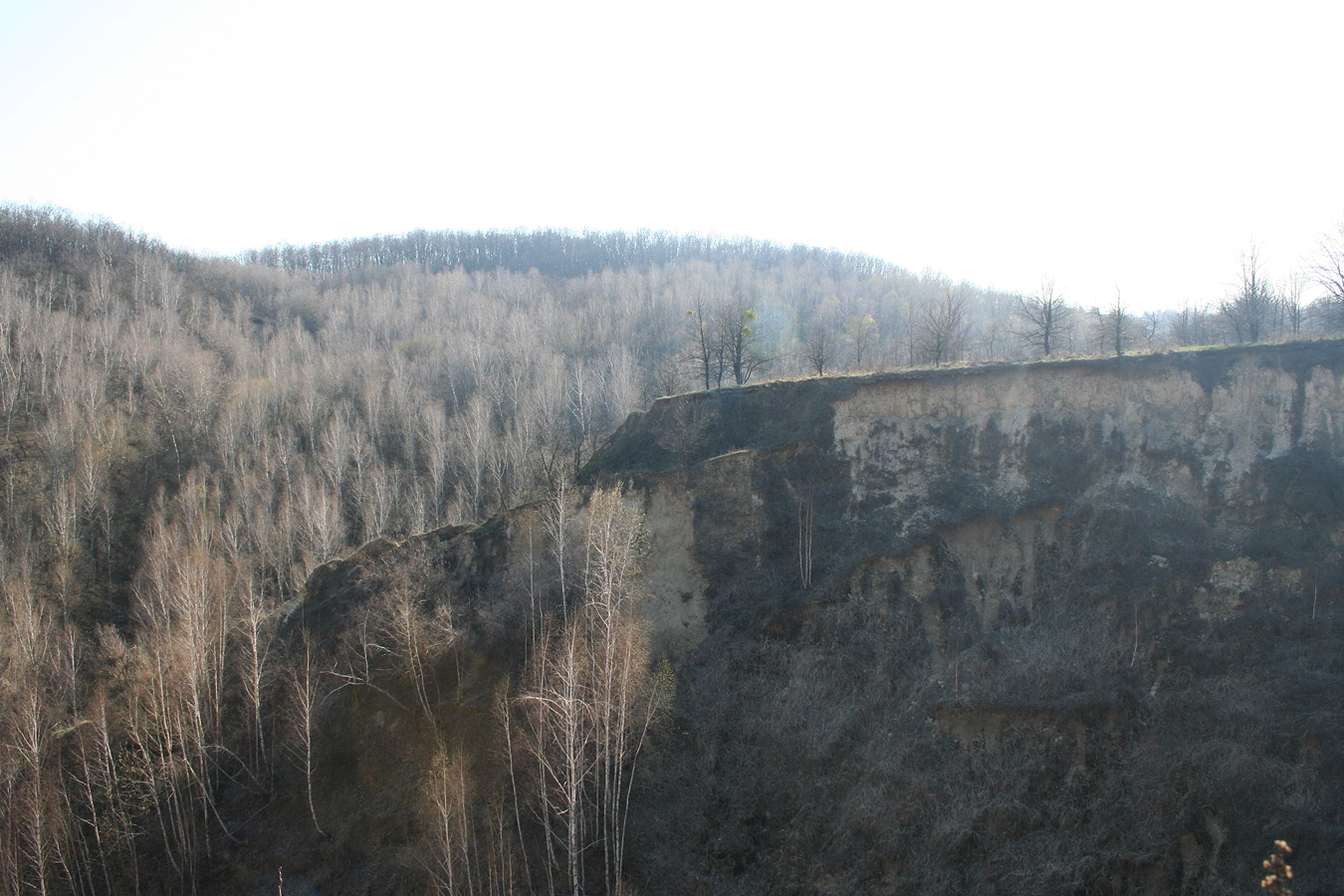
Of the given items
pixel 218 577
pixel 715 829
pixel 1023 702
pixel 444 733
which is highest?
pixel 218 577

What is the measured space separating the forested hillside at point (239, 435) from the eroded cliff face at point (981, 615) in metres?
4.71

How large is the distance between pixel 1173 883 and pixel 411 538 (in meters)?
24.2

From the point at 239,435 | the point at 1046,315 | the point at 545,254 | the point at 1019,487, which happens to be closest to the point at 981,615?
the point at 1019,487

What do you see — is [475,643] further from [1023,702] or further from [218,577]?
[1023,702]

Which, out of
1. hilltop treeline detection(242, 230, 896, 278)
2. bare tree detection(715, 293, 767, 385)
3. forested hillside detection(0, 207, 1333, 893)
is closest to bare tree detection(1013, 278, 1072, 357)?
forested hillside detection(0, 207, 1333, 893)

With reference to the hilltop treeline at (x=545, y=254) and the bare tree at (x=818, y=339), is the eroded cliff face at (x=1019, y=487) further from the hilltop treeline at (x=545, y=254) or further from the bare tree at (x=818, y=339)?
the hilltop treeline at (x=545, y=254)

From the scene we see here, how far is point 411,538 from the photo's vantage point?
26.1 m

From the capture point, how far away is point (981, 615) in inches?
841

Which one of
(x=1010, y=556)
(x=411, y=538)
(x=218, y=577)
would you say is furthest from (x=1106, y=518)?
(x=218, y=577)

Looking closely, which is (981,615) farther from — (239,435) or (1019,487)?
(239,435)

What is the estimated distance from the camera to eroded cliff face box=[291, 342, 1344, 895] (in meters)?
16.0

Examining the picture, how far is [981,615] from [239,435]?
39.5m

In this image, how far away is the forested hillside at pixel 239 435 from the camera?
63.9 feet

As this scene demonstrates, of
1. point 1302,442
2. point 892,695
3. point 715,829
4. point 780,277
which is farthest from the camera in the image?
point 780,277
